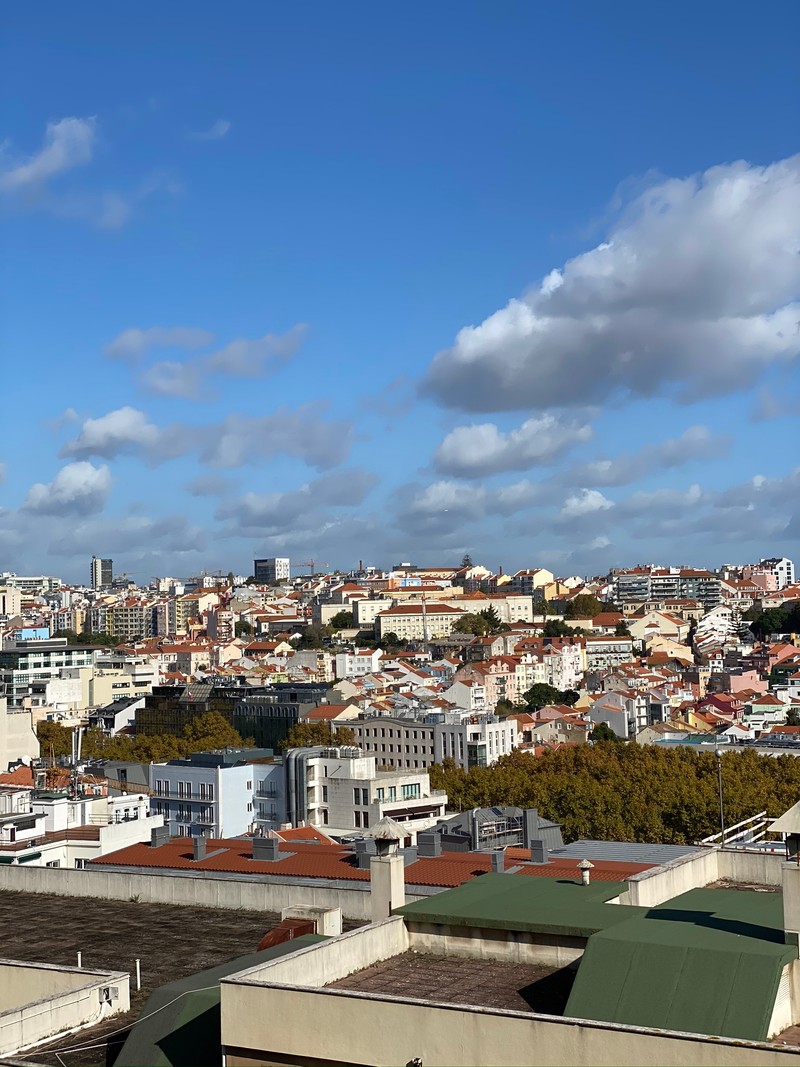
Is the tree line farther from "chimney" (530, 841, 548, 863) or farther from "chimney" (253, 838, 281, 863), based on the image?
"chimney" (253, 838, 281, 863)

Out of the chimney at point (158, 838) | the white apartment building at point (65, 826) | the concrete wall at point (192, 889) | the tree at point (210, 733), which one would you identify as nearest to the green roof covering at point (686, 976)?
the concrete wall at point (192, 889)

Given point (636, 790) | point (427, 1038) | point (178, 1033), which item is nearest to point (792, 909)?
point (427, 1038)

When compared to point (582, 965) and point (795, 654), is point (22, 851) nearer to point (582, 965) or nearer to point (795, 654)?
point (582, 965)

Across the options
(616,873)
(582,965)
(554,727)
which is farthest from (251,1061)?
(554,727)

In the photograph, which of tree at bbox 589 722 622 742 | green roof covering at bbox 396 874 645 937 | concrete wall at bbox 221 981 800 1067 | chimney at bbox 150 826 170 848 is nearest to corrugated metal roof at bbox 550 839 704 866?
Answer: chimney at bbox 150 826 170 848

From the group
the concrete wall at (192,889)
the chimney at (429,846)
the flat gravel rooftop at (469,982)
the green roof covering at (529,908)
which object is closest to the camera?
the flat gravel rooftop at (469,982)

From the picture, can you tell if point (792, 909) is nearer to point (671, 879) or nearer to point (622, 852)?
point (671, 879)

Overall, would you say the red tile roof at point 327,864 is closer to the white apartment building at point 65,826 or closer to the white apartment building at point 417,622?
the white apartment building at point 65,826
